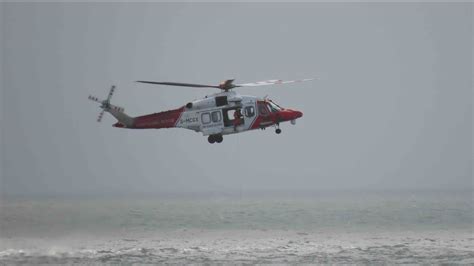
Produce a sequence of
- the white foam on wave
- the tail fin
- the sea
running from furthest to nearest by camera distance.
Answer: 1. the sea
2. the white foam on wave
3. the tail fin

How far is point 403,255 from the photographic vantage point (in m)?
73.4

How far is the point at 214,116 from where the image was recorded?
44.8 metres

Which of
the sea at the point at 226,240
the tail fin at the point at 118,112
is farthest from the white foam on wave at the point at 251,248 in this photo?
the tail fin at the point at 118,112

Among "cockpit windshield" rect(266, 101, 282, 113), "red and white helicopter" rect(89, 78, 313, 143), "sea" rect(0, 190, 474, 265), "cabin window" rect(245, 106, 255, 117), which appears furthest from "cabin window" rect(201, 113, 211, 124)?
"sea" rect(0, 190, 474, 265)

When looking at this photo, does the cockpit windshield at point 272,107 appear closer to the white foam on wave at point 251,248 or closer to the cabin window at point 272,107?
the cabin window at point 272,107

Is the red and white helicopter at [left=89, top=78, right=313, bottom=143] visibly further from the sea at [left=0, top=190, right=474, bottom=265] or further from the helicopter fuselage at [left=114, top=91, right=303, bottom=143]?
the sea at [left=0, top=190, right=474, bottom=265]

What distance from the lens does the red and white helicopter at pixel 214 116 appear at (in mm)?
44344

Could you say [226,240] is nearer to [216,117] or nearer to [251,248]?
[251,248]

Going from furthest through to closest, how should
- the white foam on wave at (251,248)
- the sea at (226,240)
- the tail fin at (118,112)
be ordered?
the sea at (226,240), the white foam on wave at (251,248), the tail fin at (118,112)

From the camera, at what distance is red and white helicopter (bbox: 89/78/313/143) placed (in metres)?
44.3

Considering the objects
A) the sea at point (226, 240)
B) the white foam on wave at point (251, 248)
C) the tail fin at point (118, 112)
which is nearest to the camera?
the tail fin at point (118, 112)

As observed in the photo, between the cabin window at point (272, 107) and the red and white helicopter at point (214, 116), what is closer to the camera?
the red and white helicopter at point (214, 116)

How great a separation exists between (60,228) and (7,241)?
22.7 feet

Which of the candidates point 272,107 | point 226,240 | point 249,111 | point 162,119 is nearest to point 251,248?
point 226,240
